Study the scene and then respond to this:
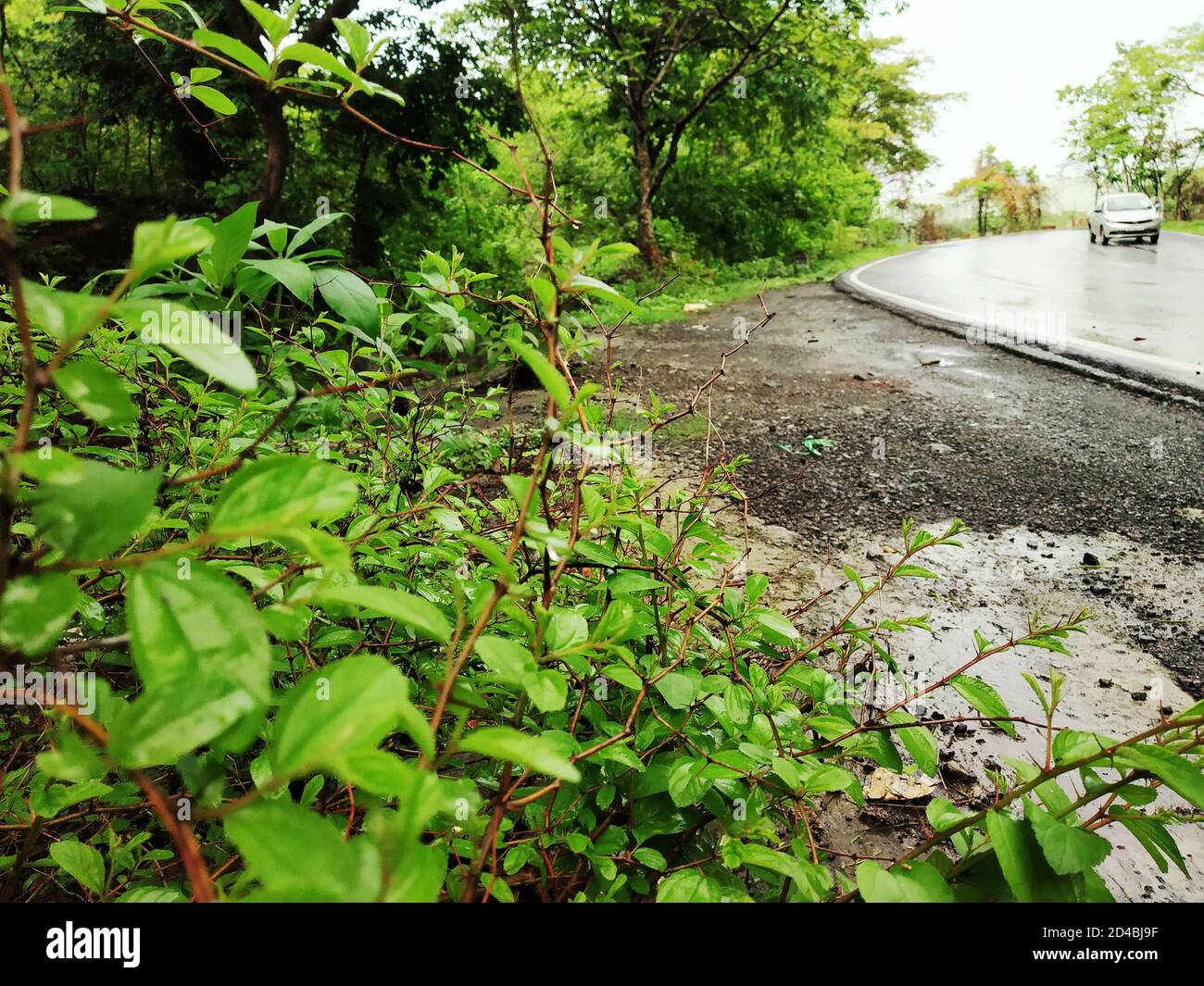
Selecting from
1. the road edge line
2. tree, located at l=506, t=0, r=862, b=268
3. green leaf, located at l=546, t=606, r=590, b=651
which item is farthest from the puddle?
tree, located at l=506, t=0, r=862, b=268

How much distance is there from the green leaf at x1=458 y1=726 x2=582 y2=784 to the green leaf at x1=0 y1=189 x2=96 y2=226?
40 centimetres

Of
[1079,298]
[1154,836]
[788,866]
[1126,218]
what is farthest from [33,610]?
[1126,218]

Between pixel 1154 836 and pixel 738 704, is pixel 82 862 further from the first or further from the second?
pixel 1154 836

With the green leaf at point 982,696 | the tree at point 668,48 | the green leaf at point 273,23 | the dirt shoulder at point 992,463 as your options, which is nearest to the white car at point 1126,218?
the tree at point 668,48

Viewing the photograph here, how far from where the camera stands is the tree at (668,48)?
1046cm

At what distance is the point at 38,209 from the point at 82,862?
843mm

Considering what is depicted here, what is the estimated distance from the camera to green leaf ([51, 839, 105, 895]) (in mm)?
835

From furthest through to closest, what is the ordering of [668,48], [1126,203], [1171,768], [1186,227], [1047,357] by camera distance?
[1186,227]
[1126,203]
[668,48]
[1047,357]
[1171,768]

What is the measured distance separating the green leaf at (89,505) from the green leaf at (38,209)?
0.13 metres

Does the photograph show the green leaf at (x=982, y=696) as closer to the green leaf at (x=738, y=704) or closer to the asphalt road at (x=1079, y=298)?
the green leaf at (x=738, y=704)

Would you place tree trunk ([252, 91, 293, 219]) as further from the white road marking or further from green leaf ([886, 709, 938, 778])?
the white road marking

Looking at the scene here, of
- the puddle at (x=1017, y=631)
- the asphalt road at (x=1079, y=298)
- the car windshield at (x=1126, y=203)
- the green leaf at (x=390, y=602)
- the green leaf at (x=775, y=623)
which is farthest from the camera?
the car windshield at (x=1126, y=203)

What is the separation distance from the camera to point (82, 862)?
848mm
